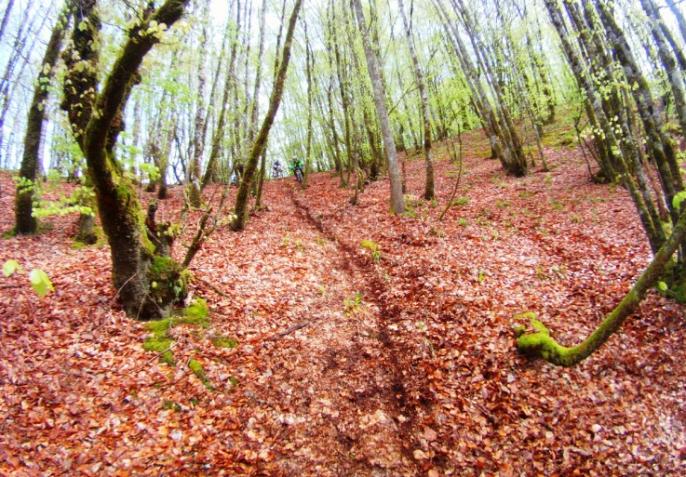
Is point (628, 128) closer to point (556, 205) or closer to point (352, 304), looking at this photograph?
point (352, 304)

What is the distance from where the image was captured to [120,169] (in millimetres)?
5684

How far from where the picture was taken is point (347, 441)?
460 cm

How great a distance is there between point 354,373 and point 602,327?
3.58 meters

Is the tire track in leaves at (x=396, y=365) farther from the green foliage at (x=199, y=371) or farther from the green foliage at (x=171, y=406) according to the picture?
the green foliage at (x=171, y=406)

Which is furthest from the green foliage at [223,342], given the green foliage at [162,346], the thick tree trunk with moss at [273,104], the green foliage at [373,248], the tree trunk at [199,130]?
the tree trunk at [199,130]

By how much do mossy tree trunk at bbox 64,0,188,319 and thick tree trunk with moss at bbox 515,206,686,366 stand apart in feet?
19.8

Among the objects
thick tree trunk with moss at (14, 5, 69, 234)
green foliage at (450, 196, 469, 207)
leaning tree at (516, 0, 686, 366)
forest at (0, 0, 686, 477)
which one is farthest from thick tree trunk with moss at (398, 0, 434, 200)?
thick tree trunk with moss at (14, 5, 69, 234)

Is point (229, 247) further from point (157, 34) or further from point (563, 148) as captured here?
point (563, 148)

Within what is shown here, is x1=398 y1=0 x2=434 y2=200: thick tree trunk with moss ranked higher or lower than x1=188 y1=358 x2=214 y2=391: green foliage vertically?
higher

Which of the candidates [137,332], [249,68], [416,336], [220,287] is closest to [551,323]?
[416,336]

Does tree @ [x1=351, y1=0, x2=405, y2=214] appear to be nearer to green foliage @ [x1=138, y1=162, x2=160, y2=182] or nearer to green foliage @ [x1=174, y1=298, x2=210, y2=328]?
green foliage @ [x1=174, y1=298, x2=210, y2=328]

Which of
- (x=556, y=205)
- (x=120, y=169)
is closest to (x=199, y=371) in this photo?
(x=120, y=169)

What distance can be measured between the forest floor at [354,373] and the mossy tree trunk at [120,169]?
2.03 feet

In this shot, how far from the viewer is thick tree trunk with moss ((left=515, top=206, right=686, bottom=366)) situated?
13.4ft
